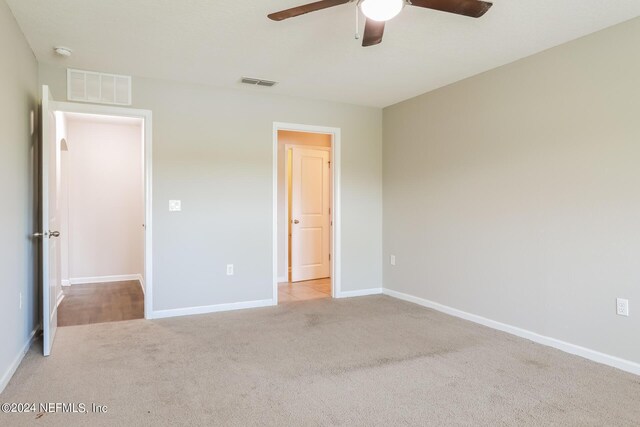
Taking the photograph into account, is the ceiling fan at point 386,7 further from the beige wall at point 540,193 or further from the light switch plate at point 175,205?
the light switch plate at point 175,205

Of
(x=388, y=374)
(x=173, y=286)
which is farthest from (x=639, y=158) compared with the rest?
(x=173, y=286)

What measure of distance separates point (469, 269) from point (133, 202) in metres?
4.96

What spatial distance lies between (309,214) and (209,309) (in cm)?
227

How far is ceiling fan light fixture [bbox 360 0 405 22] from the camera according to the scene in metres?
1.88

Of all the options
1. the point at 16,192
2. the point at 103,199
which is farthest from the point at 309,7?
the point at 103,199

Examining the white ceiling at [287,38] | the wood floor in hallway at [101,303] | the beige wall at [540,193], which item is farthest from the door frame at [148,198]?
the beige wall at [540,193]

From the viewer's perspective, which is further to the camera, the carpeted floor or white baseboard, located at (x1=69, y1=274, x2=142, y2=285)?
white baseboard, located at (x1=69, y1=274, x2=142, y2=285)

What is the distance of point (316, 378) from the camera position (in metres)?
2.58

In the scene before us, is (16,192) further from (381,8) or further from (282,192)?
(282,192)

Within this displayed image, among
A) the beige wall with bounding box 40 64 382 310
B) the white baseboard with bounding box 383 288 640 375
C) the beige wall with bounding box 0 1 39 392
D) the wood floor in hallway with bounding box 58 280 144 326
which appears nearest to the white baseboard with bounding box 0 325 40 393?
the beige wall with bounding box 0 1 39 392

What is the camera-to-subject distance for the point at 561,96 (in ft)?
10.2

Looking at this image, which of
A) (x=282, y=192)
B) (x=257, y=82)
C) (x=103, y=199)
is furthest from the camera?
(x=103, y=199)

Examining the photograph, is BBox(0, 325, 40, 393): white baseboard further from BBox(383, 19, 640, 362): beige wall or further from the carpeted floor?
BBox(383, 19, 640, 362): beige wall

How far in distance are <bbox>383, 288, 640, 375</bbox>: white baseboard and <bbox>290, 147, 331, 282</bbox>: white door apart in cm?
186
